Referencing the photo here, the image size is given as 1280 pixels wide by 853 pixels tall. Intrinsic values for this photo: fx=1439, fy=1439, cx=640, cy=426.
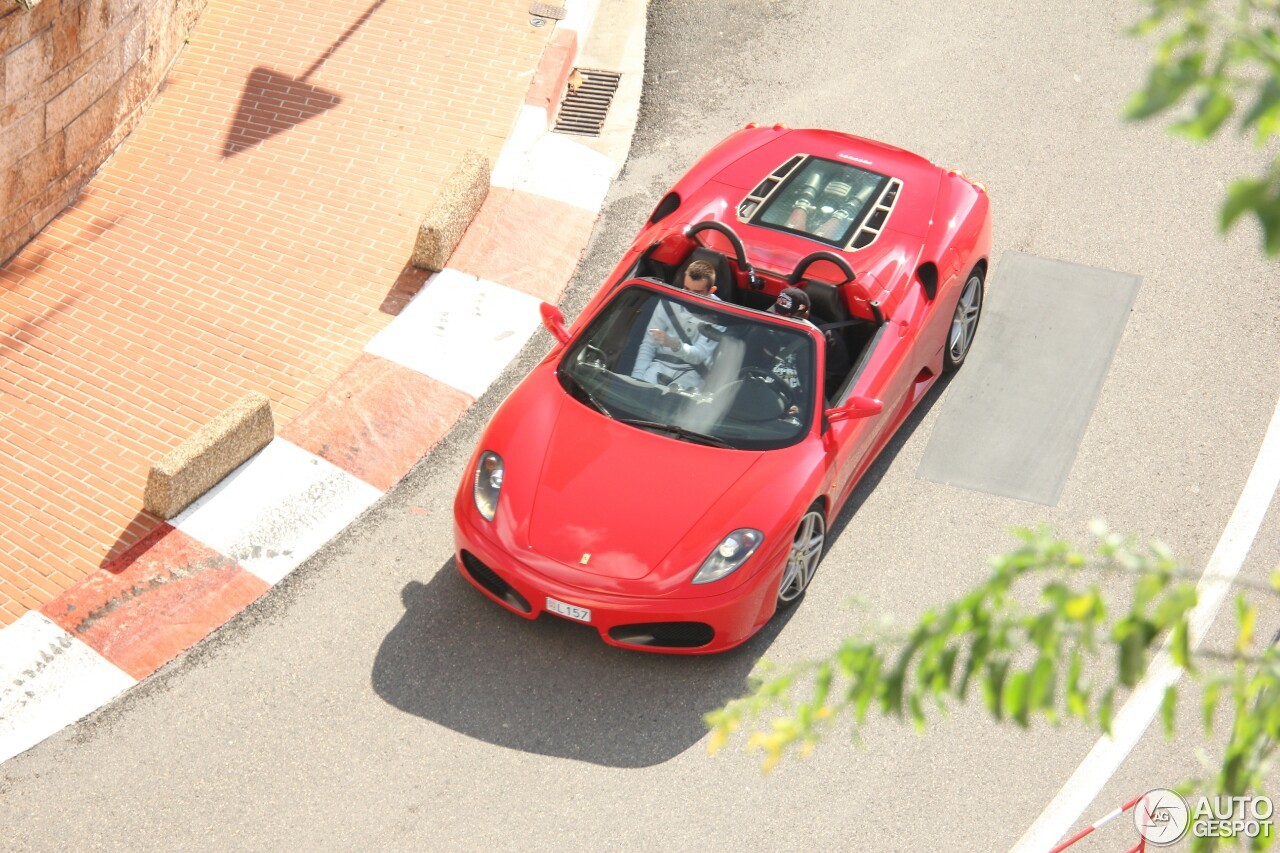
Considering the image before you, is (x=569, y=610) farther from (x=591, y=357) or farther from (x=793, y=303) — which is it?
(x=793, y=303)

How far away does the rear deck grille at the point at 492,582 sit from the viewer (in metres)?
7.26

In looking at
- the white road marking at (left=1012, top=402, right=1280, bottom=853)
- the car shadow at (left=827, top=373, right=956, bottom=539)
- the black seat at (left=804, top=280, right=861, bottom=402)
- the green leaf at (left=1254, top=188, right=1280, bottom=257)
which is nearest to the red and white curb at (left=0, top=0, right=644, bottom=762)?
the black seat at (left=804, top=280, right=861, bottom=402)

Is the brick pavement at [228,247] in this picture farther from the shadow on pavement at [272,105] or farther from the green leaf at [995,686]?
the green leaf at [995,686]

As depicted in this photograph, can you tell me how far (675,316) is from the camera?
7871 millimetres

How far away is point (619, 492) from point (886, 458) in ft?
7.14

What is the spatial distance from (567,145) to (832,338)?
415 centimetres

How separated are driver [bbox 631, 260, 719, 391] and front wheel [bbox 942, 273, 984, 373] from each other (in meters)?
1.95

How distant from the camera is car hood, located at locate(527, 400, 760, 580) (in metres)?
7.05

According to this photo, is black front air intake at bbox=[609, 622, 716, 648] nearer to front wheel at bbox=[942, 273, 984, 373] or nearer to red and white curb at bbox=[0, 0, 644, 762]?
red and white curb at bbox=[0, 0, 644, 762]

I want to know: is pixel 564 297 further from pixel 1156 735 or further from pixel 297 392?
pixel 1156 735

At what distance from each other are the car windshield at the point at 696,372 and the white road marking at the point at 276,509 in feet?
5.42

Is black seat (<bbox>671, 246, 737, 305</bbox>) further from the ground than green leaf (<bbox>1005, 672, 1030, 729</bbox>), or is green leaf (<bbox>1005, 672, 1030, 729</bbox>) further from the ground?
green leaf (<bbox>1005, 672, 1030, 729</bbox>)

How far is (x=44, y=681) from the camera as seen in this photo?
24.1 feet

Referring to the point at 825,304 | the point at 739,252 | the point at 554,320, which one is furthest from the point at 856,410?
the point at 554,320
